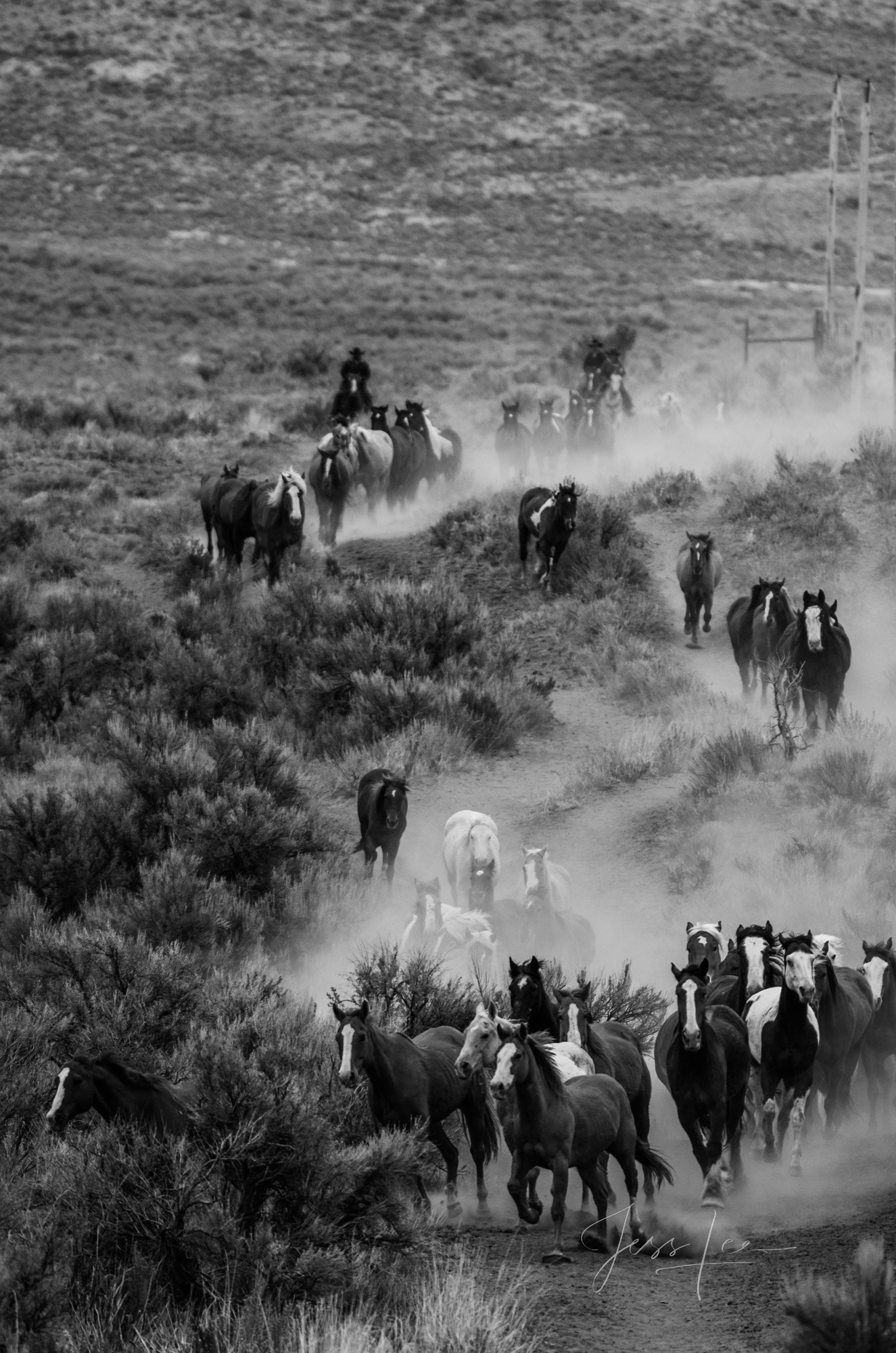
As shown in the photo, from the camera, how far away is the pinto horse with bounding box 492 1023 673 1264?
26.9 ft

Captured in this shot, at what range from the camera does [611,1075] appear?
31.2 feet

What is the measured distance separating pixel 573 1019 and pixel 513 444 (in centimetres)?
2115

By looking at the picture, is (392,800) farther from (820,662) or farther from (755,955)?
(820,662)

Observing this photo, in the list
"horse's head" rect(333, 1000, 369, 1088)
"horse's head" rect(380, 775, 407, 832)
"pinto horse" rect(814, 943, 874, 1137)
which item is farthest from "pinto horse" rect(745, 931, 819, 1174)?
"horse's head" rect(380, 775, 407, 832)

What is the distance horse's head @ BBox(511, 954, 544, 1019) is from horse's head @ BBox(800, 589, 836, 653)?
7.88 meters

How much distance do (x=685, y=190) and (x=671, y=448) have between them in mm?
42389

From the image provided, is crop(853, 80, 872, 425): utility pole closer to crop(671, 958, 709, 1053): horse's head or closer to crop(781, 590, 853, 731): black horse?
crop(781, 590, 853, 731): black horse

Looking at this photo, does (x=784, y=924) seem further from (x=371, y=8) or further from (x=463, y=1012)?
(x=371, y=8)

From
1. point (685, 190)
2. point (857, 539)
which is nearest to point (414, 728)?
point (857, 539)

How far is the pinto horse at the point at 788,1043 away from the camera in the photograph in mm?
9797

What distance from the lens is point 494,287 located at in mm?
56344

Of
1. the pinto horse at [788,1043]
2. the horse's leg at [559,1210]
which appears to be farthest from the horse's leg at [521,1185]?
the pinto horse at [788,1043]

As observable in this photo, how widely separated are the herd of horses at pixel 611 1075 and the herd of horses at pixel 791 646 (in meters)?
6.13

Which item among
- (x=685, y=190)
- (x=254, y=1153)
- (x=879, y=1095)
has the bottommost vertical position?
(x=879, y=1095)
